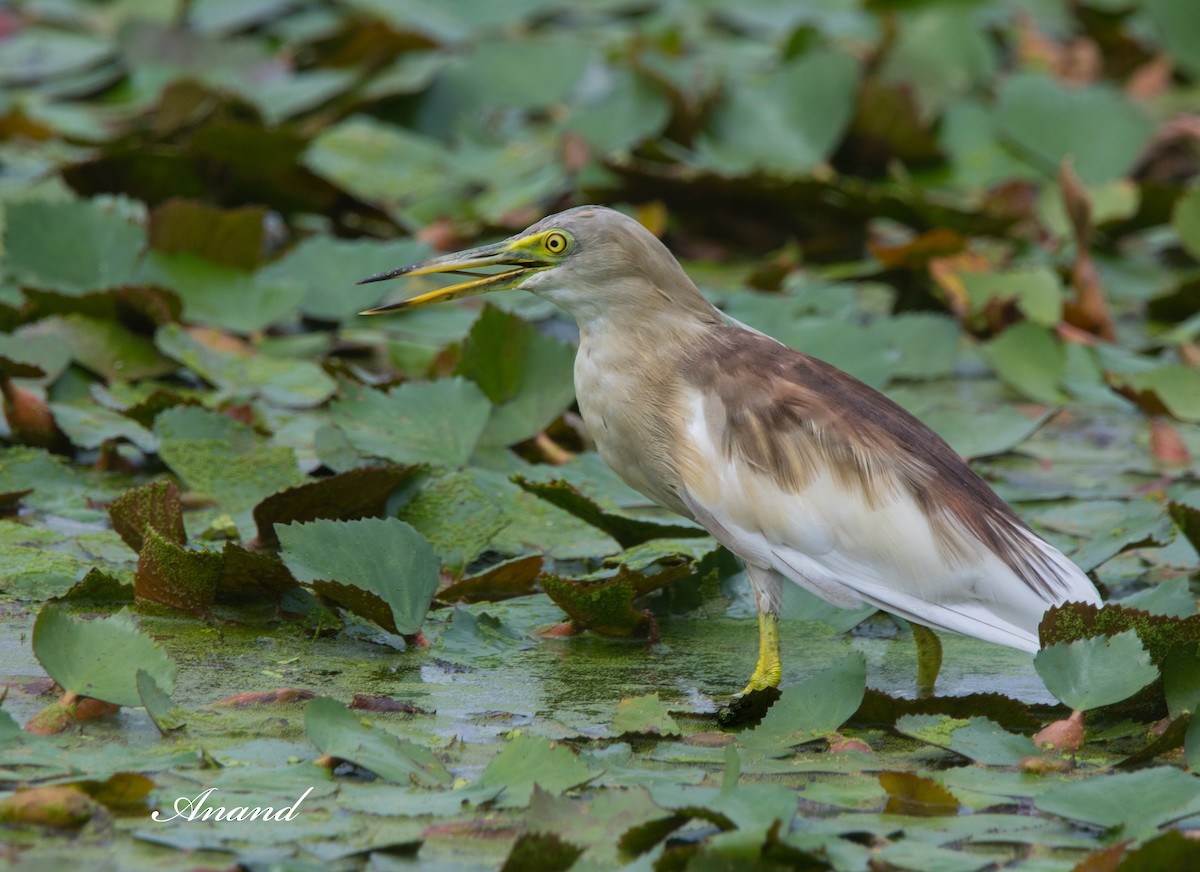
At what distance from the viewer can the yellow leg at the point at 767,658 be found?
3.43 meters

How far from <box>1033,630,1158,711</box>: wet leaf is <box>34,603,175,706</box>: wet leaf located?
1.66 meters

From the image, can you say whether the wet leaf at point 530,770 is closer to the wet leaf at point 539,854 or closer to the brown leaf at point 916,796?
the wet leaf at point 539,854

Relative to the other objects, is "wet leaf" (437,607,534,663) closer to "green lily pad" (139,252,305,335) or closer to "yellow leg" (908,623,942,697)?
"yellow leg" (908,623,942,697)

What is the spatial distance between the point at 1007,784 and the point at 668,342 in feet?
4.23

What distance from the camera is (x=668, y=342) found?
374 centimetres

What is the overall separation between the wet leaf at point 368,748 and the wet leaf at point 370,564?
507 millimetres

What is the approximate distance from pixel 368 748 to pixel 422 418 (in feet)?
5.16

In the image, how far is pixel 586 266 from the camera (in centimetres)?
374

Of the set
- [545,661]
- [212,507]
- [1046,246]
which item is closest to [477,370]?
[212,507]

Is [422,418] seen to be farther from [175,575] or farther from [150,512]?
[175,575]

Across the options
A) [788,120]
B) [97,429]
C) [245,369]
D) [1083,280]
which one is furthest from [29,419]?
[788,120]

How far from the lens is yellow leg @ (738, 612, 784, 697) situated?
343 centimetres

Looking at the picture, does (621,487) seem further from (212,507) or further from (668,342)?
(212,507)

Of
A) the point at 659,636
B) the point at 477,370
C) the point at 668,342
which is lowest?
the point at 659,636
